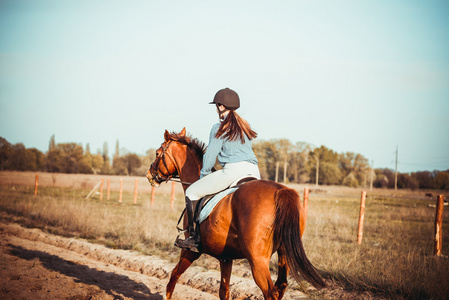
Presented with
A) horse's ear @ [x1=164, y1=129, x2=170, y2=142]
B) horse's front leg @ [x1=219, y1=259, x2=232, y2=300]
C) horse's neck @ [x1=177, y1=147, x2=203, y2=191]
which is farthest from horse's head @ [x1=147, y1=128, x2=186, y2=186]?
horse's front leg @ [x1=219, y1=259, x2=232, y2=300]

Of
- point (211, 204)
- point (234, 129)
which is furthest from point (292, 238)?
point (234, 129)

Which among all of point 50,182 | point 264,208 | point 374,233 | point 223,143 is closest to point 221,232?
point 264,208

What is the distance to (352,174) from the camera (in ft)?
259

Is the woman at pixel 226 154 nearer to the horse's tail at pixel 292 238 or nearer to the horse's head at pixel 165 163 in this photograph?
the horse's tail at pixel 292 238

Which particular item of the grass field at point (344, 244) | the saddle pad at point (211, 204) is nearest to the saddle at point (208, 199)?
the saddle pad at point (211, 204)

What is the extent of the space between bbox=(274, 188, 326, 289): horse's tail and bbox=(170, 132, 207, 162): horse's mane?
7.31 feet

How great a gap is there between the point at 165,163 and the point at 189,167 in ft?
1.59

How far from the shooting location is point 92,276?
7.18m

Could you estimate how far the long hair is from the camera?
455cm

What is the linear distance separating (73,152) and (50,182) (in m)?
43.9

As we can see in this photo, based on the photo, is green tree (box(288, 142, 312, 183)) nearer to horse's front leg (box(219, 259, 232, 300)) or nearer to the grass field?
the grass field

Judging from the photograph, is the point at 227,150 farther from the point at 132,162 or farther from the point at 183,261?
the point at 132,162

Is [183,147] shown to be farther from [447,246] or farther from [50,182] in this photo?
[50,182]

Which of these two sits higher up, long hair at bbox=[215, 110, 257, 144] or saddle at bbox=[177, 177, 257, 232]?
long hair at bbox=[215, 110, 257, 144]
